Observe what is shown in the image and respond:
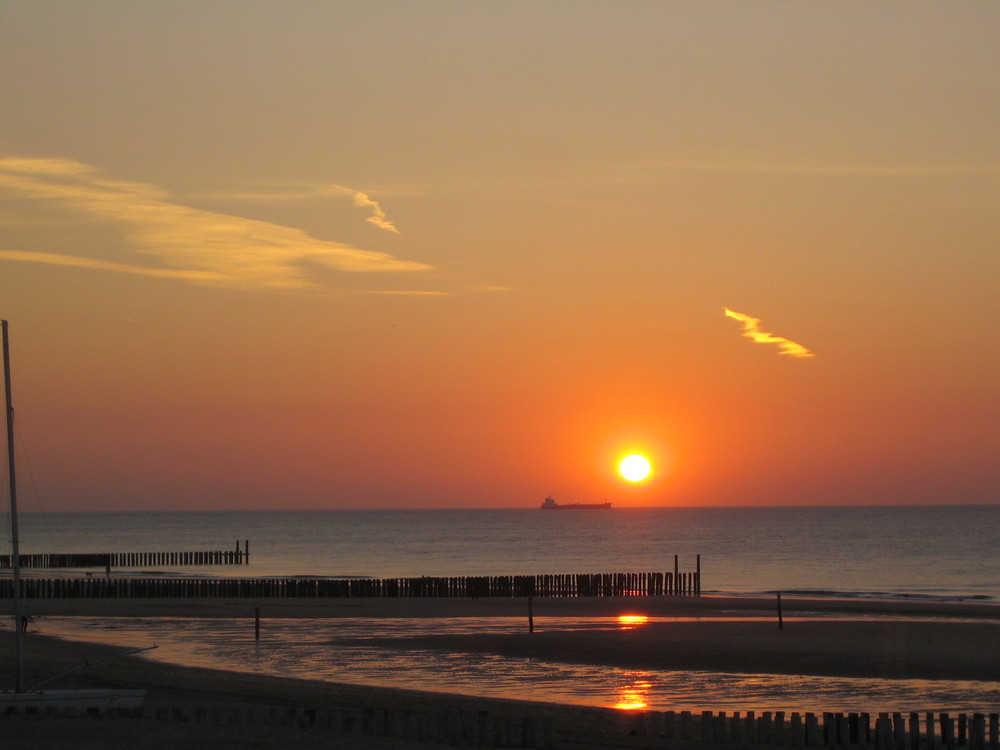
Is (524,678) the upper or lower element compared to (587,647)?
upper

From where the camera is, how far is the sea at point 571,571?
88.5 ft

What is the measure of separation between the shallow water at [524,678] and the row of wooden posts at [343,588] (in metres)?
19.3

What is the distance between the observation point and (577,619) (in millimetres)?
48000

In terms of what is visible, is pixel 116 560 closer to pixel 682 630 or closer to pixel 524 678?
pixel 682 630

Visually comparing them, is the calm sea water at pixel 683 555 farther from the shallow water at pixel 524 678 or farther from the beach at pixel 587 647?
the shallow water at pixel 524 678

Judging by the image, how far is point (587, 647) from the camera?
119 ft

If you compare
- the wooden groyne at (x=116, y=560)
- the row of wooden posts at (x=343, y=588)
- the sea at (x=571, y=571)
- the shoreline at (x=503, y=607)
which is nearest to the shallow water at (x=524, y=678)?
the sea at (x=571, y=571)

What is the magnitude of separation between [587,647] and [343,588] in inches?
1162

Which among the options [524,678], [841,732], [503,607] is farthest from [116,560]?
[841,732]

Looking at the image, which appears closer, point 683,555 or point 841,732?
point 841,732

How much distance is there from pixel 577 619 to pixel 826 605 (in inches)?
606

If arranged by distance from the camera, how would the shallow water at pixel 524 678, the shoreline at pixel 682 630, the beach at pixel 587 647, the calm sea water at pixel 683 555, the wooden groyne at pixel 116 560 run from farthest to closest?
1. the wooden groyne at pixel 116 560
2. the calm sea water at pixel 683 555
3. the shoreline at pixel 682 630
4. the shallow water at pixel 524 678
5. the beach at pixel 587 647

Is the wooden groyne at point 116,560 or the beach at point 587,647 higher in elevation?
the beach at point 587,647

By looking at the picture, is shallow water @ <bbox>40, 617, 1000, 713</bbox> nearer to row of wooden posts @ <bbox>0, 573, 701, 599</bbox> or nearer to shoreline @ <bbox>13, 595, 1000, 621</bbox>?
shoreline @ <bbox>13, 595, 1000, 621</bbox>
